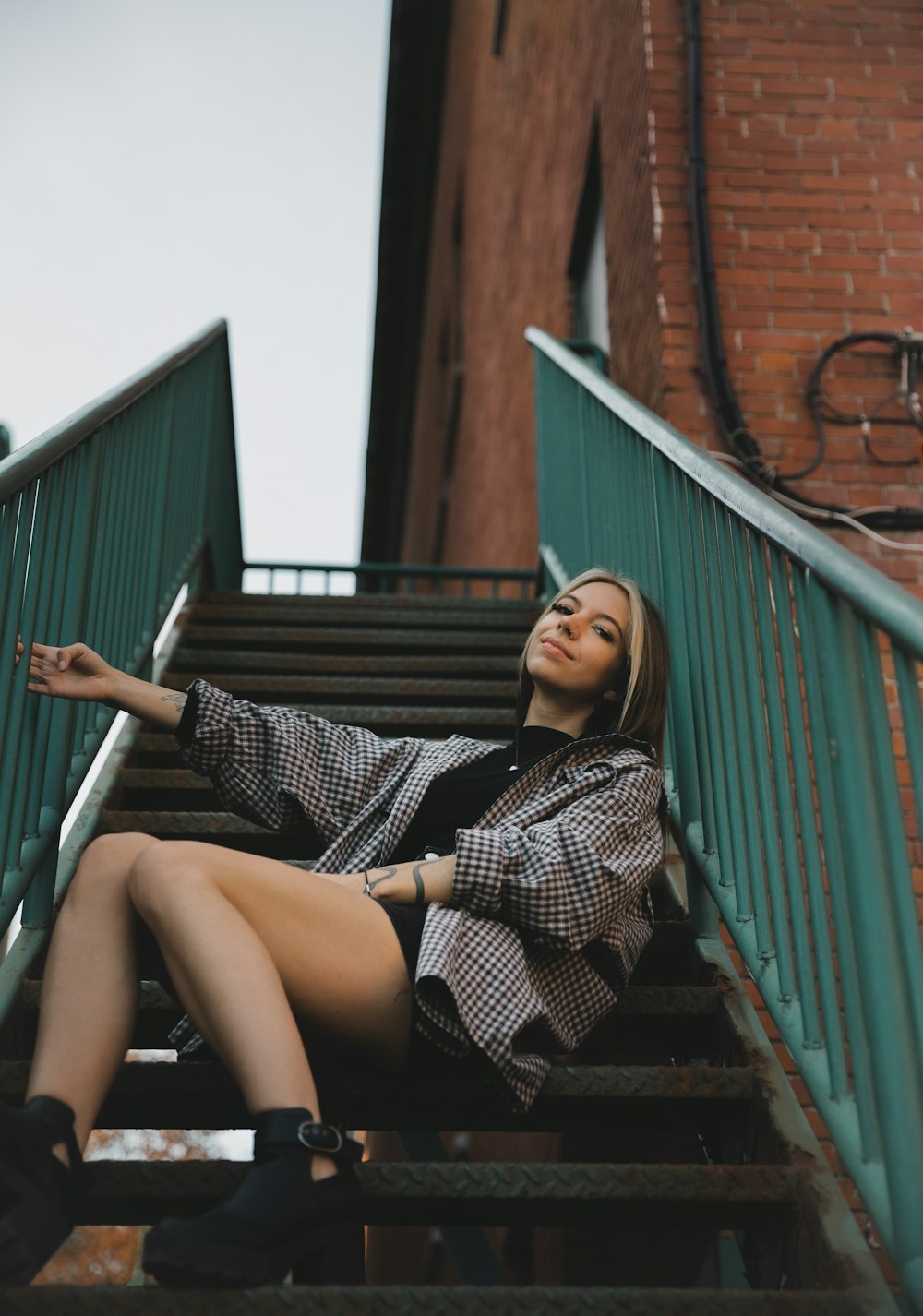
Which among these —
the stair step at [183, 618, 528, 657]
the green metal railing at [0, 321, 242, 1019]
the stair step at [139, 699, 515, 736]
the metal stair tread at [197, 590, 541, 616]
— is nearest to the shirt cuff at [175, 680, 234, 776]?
the green metal railing at [0, 321, 242, 1019]

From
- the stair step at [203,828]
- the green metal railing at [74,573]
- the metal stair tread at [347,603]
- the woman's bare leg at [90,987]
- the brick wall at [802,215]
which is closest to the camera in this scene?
the woman's bare leg at [90,987]

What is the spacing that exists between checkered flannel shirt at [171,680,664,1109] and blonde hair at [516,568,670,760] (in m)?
→ 0.08

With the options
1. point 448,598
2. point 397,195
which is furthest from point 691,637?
point 397,195

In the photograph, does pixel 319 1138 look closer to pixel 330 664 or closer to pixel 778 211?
pixel 330 664

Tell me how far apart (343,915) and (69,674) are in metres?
0.71

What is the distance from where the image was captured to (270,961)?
1.74m

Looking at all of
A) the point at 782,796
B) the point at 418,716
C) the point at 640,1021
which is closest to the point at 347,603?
the point at 418,716

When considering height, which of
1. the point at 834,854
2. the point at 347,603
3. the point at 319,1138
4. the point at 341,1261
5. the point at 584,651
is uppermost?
the point at 347,603

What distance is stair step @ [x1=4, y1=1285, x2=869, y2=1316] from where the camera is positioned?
1.44 metres

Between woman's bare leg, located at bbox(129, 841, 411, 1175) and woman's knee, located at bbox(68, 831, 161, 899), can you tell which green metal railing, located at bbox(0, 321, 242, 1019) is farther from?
woman's bare leg, located at bbox(129, 841, 411, 1175)

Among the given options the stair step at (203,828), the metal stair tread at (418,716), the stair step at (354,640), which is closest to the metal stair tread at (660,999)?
the stair step at (203,828)

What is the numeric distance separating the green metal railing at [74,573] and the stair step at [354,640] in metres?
0.23

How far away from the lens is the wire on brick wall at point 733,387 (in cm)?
395

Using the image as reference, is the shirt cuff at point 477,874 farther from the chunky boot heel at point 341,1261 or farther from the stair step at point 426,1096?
the chunky boot heel at point 341,1261
